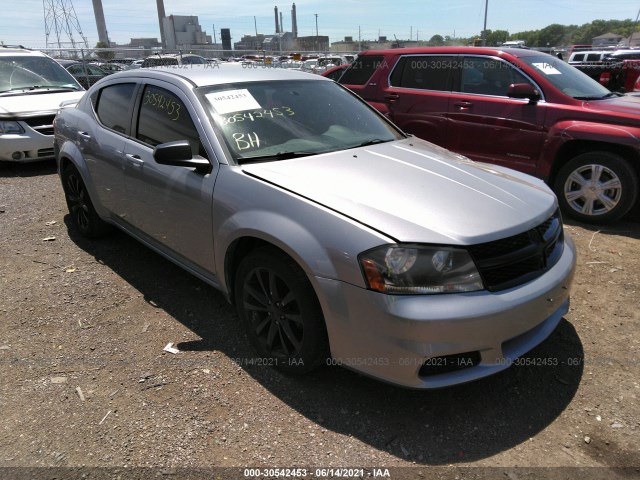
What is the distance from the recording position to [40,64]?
899cm

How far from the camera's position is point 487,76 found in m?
5.81

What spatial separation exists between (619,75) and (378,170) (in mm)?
9339

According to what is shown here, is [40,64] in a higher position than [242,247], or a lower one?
higher

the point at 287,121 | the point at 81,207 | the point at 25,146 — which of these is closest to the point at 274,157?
the point at 287,121

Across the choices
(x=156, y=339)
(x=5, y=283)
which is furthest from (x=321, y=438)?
(x=5, y=283)

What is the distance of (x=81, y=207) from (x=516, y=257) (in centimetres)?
413

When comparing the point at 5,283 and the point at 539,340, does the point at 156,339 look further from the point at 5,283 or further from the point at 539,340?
the point at 539,340

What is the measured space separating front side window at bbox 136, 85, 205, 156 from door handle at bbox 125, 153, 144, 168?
0.45ft

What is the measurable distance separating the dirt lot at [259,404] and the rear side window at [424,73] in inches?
134

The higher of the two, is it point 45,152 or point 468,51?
point 468,51

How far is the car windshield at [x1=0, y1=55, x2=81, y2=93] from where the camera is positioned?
8375mm

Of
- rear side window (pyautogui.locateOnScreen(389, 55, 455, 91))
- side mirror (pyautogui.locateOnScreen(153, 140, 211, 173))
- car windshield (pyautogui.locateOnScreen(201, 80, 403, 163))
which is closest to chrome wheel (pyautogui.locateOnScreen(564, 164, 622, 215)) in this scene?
rear side window (pyautogui.locateOnScreen(389, 55, 455, 91))

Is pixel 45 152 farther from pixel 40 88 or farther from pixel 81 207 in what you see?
pixel 81 207

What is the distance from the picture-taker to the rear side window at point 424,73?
20.2 ft
